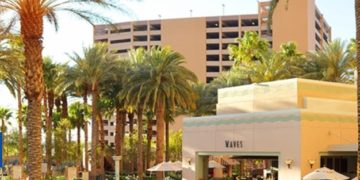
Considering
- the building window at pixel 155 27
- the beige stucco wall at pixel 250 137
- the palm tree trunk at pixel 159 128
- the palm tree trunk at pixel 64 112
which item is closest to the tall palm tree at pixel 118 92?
the palm tree trunk at pixel 159 128

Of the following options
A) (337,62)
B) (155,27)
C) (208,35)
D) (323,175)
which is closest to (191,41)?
(208,35)

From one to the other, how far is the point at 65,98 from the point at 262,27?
6247cm

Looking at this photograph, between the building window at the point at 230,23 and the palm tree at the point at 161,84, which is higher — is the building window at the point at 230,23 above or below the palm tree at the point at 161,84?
above

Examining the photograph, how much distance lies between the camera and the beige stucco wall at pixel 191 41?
121188 millimetres

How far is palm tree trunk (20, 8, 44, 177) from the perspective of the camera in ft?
67.3

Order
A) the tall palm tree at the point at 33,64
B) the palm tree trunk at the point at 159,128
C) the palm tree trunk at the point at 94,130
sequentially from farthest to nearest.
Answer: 1. the palm tree trunk at the point at 94,130
2. the palm tree trunk at the point at 159,128
3. the tall palm tree at the point at 33,64

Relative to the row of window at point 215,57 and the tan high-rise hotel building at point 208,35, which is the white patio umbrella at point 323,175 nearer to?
the tan high-rise hotel building at point 208,35

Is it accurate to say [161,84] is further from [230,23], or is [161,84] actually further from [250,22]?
[230,23]

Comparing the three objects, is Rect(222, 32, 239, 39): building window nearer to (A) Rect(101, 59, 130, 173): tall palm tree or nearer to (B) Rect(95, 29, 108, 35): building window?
(B) Rect(95, 29, 108, 35): building window

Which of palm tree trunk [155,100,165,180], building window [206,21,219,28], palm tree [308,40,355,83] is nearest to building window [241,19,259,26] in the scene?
building window [206,21,219,28]

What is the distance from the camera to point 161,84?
1950 inches

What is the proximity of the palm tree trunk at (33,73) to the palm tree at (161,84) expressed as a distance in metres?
28.0

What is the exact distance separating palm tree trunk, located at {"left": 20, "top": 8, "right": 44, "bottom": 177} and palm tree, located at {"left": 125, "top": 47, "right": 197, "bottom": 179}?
28030 mm

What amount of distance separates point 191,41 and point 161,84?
2854 inches
